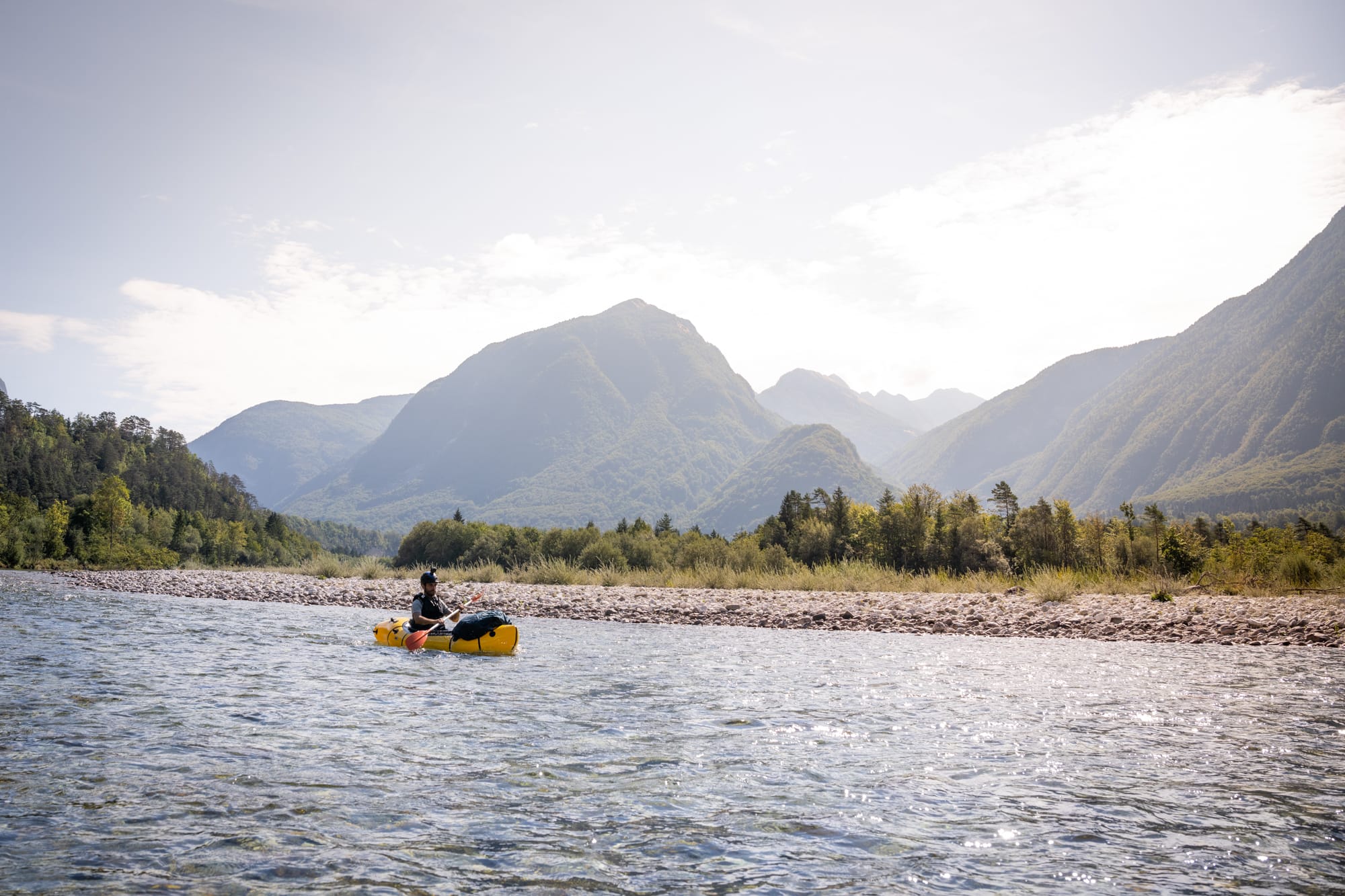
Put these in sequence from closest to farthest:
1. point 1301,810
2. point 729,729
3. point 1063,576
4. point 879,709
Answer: point 1301,810 < point 729,729 < point 879,709 < point 1063,576

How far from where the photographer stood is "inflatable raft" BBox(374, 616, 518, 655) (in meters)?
20.8

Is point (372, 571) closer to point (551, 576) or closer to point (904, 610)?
point (551, 576)

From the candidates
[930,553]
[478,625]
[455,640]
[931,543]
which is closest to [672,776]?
[478,625]

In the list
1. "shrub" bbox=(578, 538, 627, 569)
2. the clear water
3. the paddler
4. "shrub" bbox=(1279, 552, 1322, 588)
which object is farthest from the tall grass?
the paddler

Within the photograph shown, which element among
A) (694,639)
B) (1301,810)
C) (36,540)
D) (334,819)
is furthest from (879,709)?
(36,540)

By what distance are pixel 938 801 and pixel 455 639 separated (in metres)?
16.0

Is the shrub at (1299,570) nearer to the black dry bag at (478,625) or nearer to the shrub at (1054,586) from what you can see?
the shrub at (1054,586)

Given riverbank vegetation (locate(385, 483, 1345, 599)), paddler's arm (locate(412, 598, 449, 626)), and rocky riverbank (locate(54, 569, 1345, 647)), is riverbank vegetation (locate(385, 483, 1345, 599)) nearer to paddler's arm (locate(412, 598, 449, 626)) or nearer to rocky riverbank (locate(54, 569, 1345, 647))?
rocky riverbank (locate(54, 569, 1345, 647))

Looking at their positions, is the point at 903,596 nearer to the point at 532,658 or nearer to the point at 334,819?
the point at 532,658

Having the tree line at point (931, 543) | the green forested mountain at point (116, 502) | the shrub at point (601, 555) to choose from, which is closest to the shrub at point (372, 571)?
the tree line at point (931, 543)

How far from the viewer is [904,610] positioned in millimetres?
29844

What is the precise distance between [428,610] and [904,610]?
17790 millimetres

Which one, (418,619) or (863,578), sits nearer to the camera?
(418,619)

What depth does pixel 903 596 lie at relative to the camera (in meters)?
34.6
